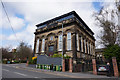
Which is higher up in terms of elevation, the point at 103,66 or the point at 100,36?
the point at 100,36

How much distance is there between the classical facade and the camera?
22594 millimetres

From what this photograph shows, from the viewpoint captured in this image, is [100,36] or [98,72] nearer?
[98,72]

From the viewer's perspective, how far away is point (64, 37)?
961 inches

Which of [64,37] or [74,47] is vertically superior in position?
[64,37]

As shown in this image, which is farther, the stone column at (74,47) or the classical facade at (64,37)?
the classical facade at (64,37)

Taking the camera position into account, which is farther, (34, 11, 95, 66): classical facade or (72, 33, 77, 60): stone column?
(34, 11, 95, 66): classical facade

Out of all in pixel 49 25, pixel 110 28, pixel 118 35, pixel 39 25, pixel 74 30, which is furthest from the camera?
pixel 39 25

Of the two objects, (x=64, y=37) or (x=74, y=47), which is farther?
(x=64, y=37)

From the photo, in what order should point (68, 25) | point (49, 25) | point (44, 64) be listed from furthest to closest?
point (49, 25)
point (68, 25)
point (44, 64)

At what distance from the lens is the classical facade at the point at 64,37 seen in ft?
74.1

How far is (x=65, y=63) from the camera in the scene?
58.3ft

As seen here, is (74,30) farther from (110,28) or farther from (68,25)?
(110,28)

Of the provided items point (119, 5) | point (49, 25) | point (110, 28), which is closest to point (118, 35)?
point (110, 28)

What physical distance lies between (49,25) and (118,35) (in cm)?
2016
